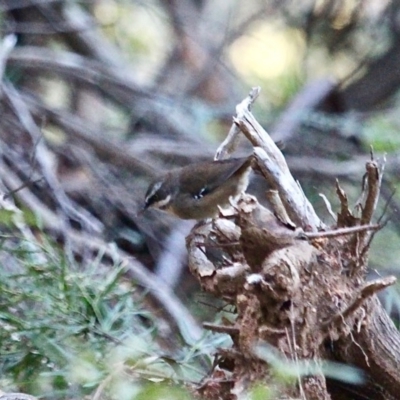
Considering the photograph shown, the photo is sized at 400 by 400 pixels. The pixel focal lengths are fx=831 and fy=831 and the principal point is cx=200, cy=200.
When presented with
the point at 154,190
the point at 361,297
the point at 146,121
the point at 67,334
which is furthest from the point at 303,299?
the point at 146,121

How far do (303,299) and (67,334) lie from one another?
0.58 metres

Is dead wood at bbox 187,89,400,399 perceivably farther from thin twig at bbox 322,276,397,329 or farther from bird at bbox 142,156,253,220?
bird at bbox 142,156,253,220

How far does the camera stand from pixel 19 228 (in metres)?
2.07

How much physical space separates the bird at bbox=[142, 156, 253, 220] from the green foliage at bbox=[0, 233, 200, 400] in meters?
0.96

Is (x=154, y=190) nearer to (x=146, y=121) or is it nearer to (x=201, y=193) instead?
(x=201, y=193)

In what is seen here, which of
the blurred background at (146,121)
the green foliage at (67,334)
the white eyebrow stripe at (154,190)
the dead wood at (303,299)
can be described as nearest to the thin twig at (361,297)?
the dead wood at (303,299)

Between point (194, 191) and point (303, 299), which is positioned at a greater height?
point (194, 191)

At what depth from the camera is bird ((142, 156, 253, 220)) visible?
9.40ft

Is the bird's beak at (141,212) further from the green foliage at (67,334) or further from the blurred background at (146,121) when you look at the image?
the green foliage at (67,334)

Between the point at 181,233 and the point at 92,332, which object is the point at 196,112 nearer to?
the point at 181,233

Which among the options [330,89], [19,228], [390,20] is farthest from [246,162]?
[390,20]

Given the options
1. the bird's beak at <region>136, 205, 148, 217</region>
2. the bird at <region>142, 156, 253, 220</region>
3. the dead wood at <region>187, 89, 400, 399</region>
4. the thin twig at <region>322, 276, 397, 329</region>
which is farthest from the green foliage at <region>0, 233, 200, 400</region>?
the bird's beak at <region>136, 205, 148, 217</region>

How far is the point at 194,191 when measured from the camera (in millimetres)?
3039

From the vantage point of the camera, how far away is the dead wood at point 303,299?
1.32m
